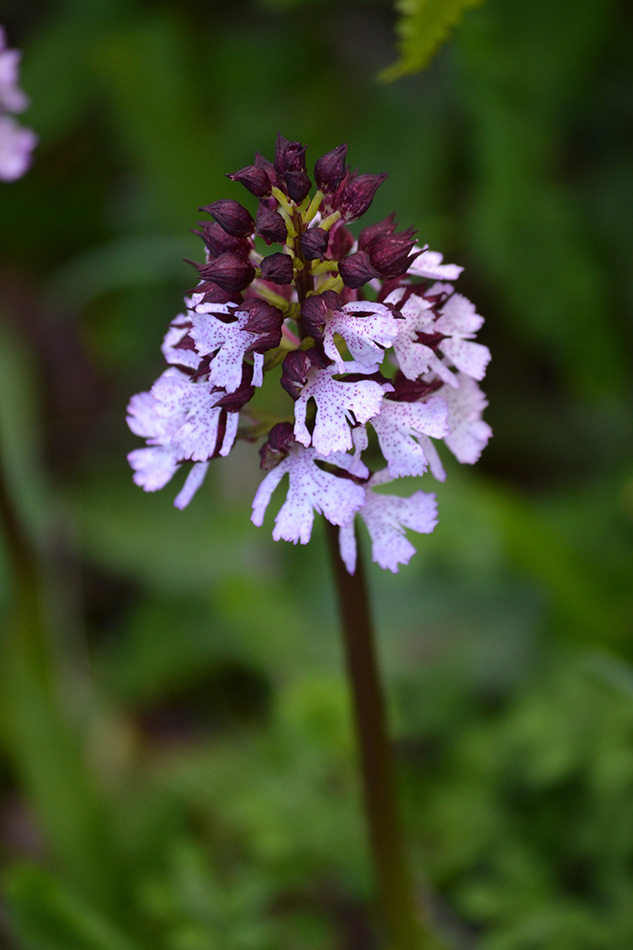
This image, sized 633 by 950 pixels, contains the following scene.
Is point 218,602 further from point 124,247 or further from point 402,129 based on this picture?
point 402,129

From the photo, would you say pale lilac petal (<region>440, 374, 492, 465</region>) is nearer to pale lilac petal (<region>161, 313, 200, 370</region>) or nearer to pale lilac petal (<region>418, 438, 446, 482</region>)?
pale lilac petal (<region>418, 438, 446, 482</region>)

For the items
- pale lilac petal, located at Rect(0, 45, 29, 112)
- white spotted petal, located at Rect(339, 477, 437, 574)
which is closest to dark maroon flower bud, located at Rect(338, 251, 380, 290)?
white spotted petal, located at Rect(339, 477, 437, 574)

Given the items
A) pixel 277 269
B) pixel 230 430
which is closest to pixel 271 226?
pixel 277 269

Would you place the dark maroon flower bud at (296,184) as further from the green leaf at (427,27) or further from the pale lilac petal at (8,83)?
the pale lilac petal at (8,83)

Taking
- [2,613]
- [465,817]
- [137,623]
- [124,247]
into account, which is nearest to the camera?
[465,817]

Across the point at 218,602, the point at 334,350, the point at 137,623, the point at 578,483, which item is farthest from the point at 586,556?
the point at 334,350
